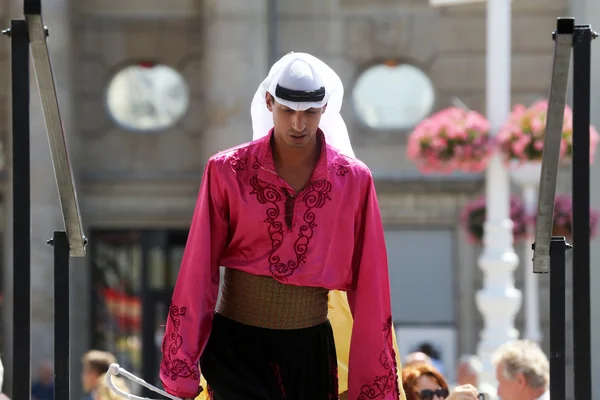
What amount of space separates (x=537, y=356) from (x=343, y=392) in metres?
1.77

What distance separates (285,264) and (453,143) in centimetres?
608

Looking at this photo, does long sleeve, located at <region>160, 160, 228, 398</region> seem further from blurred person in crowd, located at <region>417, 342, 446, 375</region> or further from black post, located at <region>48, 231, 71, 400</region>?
blurred person in crowd, located at <region>417, 342, 446, 375</region>

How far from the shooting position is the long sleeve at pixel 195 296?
3576 millimetres

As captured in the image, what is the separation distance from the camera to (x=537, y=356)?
5559mm

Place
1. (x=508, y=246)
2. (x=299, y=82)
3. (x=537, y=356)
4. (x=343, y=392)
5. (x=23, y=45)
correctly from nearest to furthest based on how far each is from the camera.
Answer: (x=23, y=45) < (x=299, y=82) < (x=343, y=392) < (x=537, y=356) < (x=508, y=246)

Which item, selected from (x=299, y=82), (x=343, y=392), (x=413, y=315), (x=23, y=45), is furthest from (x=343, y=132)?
(x=413, y=315)

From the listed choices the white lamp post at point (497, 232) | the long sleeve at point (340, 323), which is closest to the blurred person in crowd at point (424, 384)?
the long sleeve at point (340, 323)

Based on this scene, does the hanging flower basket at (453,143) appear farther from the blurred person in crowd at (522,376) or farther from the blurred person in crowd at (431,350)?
the blurred person in crowd at (522,376)

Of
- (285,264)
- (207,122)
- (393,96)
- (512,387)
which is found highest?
(393,96)

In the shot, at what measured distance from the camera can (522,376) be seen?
17.9ft

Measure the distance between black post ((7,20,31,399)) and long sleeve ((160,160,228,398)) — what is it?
1.41ft

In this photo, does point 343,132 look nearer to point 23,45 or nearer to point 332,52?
point 23,45

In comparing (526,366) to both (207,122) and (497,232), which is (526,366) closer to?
(497,232)

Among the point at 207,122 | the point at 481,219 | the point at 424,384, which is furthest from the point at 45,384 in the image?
the point at 424,384
